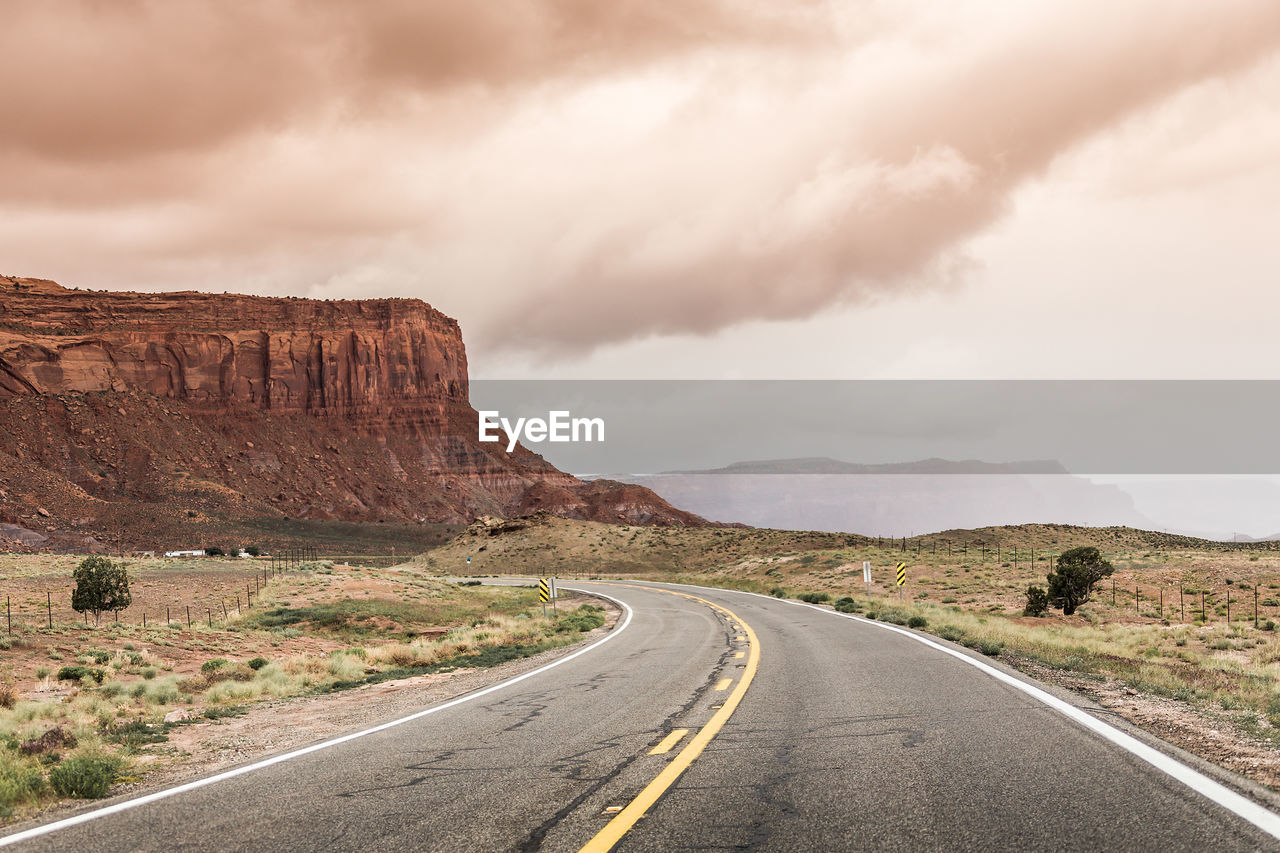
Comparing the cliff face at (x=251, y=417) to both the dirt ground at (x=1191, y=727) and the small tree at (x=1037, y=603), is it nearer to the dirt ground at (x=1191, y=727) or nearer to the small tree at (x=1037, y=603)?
the small tree at (x=1037, y=603)

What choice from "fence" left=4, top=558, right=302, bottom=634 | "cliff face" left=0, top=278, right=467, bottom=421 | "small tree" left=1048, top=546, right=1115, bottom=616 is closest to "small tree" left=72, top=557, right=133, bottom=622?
"fence" left=4, top=558, right=302, bottom=634

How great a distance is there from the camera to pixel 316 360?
177125mm

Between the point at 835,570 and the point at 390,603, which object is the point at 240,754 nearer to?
the point at 390,603

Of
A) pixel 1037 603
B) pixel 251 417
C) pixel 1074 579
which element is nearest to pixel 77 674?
pixel 1037 603

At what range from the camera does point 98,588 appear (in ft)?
117

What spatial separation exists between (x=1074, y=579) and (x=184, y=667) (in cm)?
3038

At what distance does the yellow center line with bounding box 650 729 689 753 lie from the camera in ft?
23.3

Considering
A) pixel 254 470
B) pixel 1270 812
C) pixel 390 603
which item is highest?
pixel 254 470

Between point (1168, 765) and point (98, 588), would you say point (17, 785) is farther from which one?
point (98, 588)

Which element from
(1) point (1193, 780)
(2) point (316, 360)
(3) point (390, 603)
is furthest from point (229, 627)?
(2) point (316, 360)

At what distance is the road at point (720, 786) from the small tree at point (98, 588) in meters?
32.9

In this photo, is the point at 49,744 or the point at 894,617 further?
the point at 894,617

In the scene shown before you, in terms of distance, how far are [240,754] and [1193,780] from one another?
8.08 meters

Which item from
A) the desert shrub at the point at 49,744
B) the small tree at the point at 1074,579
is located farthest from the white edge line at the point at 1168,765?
the small tree at the point at 1074,579
